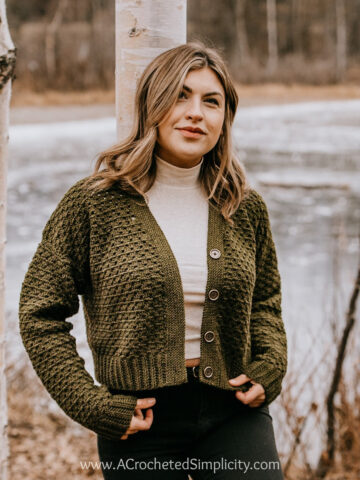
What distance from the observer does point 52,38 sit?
19.2 metres

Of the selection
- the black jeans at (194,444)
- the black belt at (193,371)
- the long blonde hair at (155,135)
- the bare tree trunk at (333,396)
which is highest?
the long blonde hair at (155,135)

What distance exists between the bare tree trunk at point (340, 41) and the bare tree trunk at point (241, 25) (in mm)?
3298

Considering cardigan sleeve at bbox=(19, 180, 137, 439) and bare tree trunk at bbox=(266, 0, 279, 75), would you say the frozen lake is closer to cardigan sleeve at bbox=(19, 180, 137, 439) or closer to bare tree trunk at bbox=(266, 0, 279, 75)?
cardigan sleeve at bbox=(19, 180, 137, 439)

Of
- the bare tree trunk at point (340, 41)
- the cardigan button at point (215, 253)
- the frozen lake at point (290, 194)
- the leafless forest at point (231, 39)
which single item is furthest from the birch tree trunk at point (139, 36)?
the bare tree trunk at point (340, 41)

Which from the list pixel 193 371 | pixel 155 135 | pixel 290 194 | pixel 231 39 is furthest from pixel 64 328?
pixel 231 39

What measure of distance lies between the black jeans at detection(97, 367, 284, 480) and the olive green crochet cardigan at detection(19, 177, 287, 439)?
60 millimetres

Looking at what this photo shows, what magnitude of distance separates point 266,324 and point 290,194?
26.9 ft

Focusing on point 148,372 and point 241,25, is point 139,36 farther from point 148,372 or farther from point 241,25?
point 241,25

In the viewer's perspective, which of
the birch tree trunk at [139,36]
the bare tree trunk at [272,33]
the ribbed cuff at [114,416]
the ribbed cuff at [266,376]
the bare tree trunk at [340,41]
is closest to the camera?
the ribbed cuff at [114,416]

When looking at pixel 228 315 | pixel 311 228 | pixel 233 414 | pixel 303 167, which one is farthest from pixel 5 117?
pixel 303 167

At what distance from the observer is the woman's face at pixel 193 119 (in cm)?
191

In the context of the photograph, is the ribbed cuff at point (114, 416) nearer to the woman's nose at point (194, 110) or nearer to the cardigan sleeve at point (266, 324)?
the cardigan sleeve at point (266, 324)

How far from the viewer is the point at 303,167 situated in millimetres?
11648

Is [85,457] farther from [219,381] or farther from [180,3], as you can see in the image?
[180,3]
